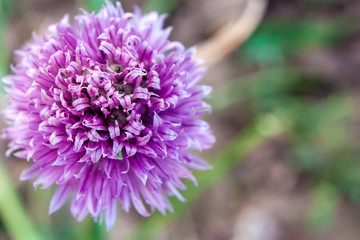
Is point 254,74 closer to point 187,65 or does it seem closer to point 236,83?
point 236,83

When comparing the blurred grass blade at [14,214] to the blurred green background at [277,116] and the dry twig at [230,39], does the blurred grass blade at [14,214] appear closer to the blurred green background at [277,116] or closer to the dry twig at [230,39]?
the blurred green background at [277,116]

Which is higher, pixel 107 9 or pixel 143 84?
pixel 107 9

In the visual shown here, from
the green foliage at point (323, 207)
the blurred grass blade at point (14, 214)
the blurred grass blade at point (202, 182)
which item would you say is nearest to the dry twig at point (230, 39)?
the blurred grass blade at point (202, 182)

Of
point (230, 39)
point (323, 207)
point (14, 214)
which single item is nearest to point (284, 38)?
point (230, 39)

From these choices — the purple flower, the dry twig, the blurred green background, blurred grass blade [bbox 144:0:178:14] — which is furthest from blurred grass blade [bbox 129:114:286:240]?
blurred grass blade [bbox 144:0:178:14]

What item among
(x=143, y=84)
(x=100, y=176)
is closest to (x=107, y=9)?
(x=143, y=84)

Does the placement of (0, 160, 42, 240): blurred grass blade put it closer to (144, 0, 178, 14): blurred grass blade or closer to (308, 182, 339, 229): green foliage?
(144, 0, 178, 14): blurred grass blade
